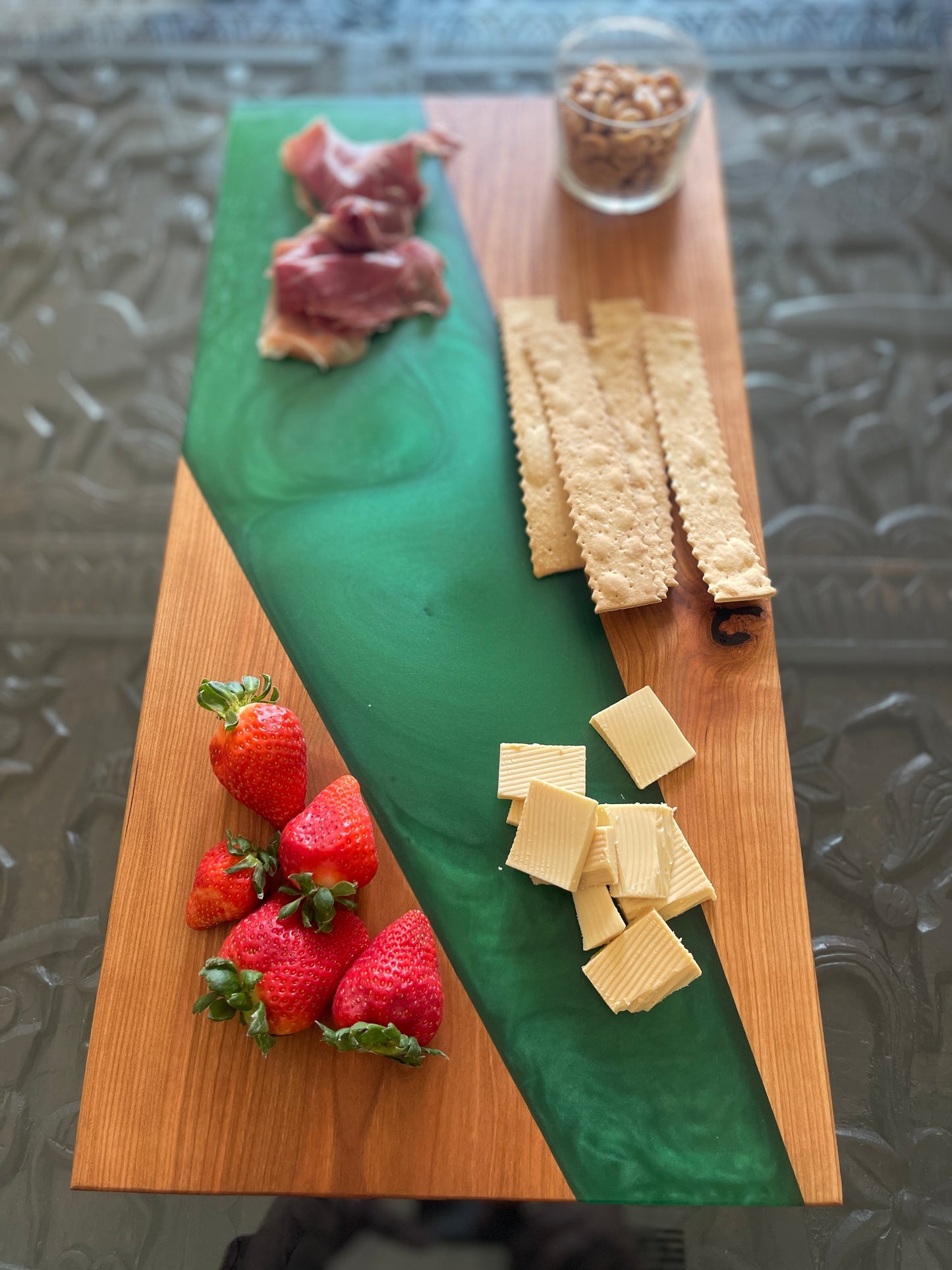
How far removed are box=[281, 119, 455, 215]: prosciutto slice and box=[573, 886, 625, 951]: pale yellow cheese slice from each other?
127 cm

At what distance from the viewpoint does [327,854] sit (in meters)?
1.22

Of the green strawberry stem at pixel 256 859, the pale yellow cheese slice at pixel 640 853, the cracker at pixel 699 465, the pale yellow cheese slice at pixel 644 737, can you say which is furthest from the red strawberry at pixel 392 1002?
the cracker at pixel 699 465

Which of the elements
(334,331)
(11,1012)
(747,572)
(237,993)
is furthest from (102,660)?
(747,572)

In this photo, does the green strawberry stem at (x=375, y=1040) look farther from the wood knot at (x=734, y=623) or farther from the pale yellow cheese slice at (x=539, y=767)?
the wood knot at (x=734, y=623)

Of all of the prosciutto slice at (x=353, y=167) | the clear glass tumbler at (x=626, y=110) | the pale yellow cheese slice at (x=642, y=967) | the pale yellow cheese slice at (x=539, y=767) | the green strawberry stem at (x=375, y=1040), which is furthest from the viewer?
the prosciutto slice at (x=353, y=167)

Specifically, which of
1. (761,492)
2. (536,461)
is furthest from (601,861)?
(761,492)

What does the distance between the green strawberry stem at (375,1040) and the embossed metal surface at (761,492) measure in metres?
0.30

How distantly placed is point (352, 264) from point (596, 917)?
3.80ft

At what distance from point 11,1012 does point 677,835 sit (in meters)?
1.07

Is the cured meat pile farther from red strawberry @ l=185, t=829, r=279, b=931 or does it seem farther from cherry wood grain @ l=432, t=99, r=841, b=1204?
red strawberry @ l=185, t=829, r=279, b=931

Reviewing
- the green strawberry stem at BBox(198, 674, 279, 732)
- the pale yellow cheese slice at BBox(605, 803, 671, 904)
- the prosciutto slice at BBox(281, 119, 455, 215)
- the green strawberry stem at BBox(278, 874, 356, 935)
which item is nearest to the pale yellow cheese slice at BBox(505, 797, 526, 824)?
the pale yellow cheese slice at BBox(605, 803, 671, 904)

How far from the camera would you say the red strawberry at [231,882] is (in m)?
1.24

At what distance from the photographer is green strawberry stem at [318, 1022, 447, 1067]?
111 centimetres

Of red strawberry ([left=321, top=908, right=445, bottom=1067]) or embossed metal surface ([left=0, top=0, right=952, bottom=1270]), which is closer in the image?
red strawberry ([left=321, top=908, right=445, bottom=1067])
